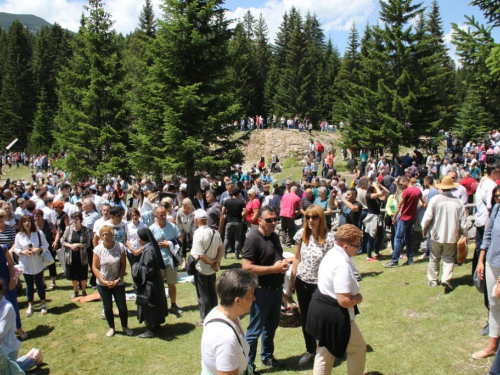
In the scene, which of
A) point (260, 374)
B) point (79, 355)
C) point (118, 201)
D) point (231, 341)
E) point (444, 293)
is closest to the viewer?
point (231, 341)

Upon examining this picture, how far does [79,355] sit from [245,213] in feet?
17.6

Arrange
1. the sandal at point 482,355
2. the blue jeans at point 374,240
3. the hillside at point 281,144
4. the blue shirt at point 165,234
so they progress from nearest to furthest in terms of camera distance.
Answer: the sandal at point 482,355 → the blue shirt at point 165,234 → the blue jeans at point 374,240 → the hillside at point 281,144

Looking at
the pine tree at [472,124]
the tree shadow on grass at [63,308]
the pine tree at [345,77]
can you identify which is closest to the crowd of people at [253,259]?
the tree shadow on grass at [63,308]

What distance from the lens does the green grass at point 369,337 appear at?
460cm

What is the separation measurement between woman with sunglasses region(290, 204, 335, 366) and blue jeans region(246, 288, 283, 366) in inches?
11.8

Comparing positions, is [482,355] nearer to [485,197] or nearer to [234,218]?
[485,197]

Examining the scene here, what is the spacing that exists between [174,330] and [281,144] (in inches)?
1142

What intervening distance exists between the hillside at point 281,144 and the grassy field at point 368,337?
2644 cm

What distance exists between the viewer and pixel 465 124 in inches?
1321

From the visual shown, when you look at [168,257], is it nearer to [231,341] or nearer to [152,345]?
[152,345]

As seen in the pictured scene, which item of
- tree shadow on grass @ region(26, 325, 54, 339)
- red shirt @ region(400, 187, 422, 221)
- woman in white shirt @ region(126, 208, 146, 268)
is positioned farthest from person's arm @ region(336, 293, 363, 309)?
tree shadow on grass @ region(26, 325, 54, 339)

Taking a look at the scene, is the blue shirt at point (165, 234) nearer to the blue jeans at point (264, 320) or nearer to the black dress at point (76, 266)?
the black dress at point (76, 266)

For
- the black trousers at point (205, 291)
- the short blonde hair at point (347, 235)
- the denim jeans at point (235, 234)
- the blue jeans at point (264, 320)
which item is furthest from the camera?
the denim jeans at point (235, 234)

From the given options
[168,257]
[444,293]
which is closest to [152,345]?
[168,257]
